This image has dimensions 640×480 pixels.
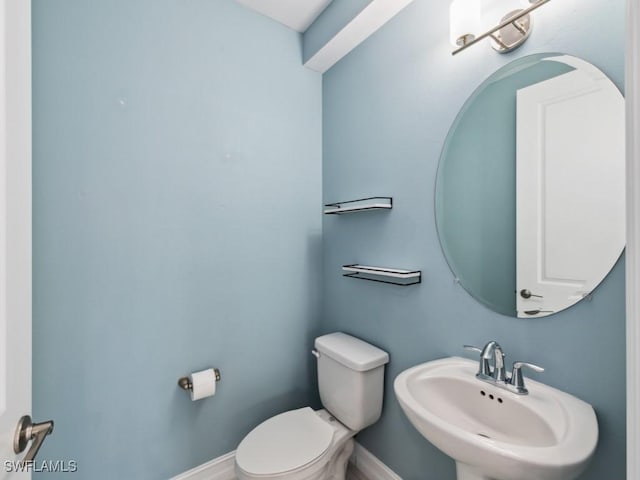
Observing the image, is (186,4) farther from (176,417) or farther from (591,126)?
(176,417)

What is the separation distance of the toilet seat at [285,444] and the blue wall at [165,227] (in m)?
0.30

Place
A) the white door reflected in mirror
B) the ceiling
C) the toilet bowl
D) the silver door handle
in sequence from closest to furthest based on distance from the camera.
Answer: the silver door handle
the white door reflected in mirror
the toilet bowl
the ceiling

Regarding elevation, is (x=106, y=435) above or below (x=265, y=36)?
below

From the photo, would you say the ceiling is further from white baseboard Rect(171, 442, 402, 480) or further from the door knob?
white baseboard Rect(171, 442, 402, 480)

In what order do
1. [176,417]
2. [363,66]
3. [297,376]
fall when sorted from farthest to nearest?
[297,376] → [363,66] → [176,417]

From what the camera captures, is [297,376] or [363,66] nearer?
[363,66]

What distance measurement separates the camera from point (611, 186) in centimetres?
83

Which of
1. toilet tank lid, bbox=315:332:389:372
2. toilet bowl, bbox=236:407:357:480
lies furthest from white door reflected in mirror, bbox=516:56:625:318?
toilet bowl, bbox=236:407:357:480

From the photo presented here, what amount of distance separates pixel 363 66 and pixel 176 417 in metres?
2.07

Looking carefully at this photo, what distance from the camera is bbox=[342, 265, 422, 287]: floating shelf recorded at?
1316mm

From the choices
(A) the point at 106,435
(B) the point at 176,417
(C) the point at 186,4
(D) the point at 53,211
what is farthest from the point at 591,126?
(A) the point at 106,435

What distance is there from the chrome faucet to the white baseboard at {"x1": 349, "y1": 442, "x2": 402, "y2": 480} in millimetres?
841

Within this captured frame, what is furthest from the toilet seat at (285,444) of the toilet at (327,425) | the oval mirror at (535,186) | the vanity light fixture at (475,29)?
the vanity light fixture at (475,29)

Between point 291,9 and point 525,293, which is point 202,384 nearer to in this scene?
point 525,293
